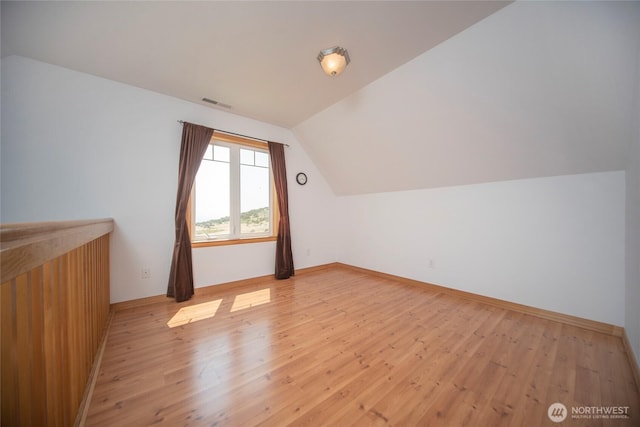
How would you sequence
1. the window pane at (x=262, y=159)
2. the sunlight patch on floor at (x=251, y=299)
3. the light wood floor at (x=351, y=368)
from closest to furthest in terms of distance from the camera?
the light wood floor at (x=351, y=368), the sunlight patch on floor at (x=251, y=299), the window pane at (x=262, y=159)

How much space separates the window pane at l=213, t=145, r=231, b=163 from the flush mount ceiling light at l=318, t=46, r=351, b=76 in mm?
1902

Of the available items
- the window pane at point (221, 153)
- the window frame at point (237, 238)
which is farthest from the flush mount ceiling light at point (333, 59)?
the window pane at point (221, 153)

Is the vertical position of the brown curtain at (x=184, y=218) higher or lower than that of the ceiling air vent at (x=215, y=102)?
lower

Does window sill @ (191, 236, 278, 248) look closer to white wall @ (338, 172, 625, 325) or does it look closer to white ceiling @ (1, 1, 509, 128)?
white ceiling @ (1, 1, 509, 128)

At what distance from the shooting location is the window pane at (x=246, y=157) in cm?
346

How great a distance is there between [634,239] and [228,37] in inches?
139

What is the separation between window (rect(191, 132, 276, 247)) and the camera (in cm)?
309

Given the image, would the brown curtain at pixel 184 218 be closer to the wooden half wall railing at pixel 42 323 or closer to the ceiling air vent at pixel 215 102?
the ceiling air vent at pixel 215 102

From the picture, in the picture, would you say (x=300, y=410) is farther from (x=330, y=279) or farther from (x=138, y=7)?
(x=138, y=7)

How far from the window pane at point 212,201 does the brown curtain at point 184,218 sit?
20cm

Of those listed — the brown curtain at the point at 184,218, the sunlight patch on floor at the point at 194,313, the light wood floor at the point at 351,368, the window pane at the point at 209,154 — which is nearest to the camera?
the light wood floor at the point at 351,368

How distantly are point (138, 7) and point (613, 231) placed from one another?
14.0 ft

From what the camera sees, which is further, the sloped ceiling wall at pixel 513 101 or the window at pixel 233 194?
Answer: the window at pixel 233 194

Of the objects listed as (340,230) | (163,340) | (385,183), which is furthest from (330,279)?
(163,340)
